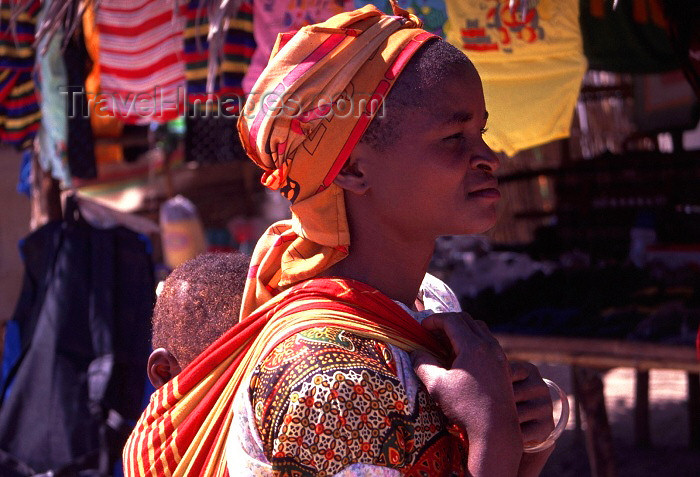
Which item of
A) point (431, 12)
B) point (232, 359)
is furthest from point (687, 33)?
point (232, 359)

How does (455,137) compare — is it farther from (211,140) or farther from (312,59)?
(211,140)

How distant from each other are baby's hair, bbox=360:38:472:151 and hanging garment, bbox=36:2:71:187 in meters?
3.36

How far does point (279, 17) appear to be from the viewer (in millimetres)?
Answer: 3795

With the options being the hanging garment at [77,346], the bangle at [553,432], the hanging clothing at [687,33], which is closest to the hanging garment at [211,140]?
the hanging garment at [77,346]

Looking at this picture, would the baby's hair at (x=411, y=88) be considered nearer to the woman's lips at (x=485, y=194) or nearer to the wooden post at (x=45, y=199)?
the woman's lips at (x=485, y=194)

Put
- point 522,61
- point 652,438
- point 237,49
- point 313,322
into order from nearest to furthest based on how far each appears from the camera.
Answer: point 313,322 < point 522,61 < point 237,49 < point 652,438

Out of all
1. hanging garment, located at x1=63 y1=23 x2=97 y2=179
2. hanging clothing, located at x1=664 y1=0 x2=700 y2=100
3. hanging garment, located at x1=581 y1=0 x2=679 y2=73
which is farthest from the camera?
hanging garment, located at x1=63 y1=23 x2=97 y2=179

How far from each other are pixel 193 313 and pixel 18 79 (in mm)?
3059

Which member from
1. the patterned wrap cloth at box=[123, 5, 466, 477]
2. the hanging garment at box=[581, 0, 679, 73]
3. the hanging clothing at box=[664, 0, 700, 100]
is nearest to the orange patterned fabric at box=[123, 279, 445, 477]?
the patterned wrap cloth at box=[123, 5, 466, 477]

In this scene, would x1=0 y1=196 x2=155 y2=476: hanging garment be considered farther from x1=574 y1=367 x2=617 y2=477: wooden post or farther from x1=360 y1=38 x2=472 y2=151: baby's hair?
x1=360 y1=38 x2=472 y2=151: baby's hair

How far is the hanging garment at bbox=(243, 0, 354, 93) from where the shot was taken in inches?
144

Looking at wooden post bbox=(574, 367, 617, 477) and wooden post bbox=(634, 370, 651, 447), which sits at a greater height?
wooden post bbox=(574, 367, 617, 477)

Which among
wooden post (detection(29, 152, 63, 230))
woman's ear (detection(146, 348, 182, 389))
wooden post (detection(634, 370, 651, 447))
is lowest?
wooden post (detection(634, 370, 651, 447))

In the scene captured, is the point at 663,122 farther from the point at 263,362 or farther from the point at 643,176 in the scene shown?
the point at 263,362
